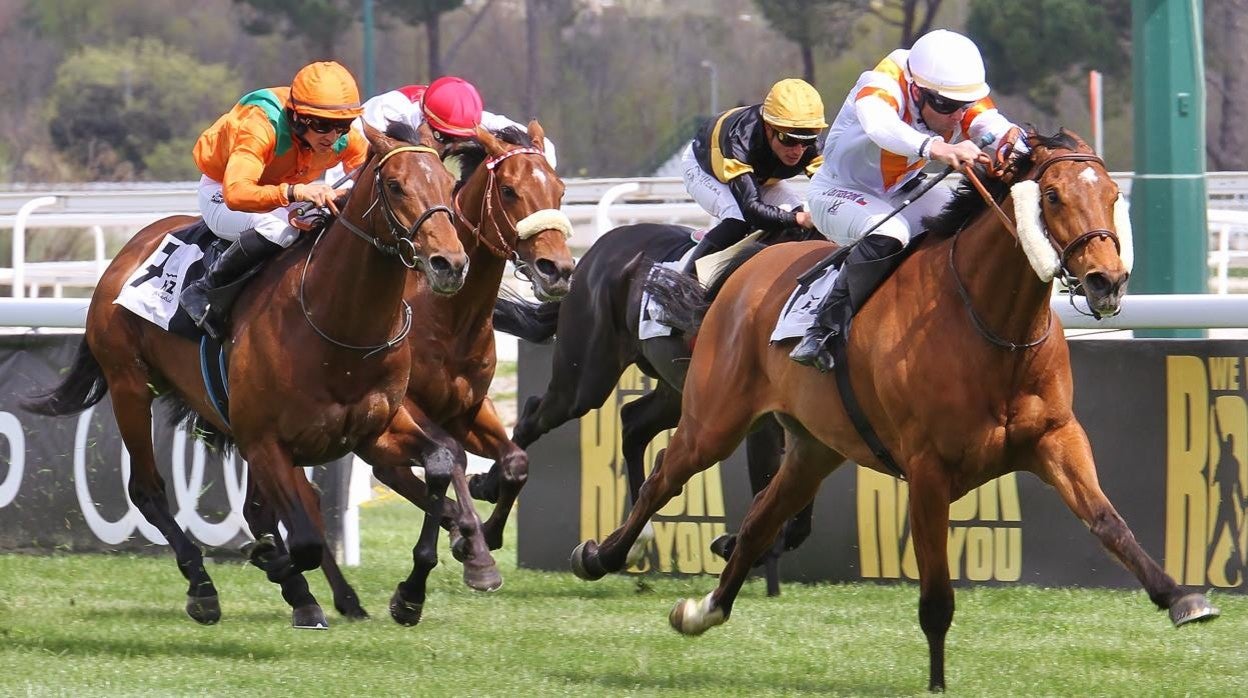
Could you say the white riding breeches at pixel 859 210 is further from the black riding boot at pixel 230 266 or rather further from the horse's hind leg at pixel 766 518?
the black riding boot at pixel 230 266

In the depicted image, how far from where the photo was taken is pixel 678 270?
23.7 ft

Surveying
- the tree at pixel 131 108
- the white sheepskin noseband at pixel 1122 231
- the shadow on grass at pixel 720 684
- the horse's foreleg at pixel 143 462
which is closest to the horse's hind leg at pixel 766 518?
the shadow on grass at pixel 720 684

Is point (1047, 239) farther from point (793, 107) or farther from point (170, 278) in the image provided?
point (170, 278)

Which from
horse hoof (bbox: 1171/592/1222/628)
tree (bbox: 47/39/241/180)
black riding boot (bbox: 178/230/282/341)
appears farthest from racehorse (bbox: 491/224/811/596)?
tree (bbox: 47/39/241/180)

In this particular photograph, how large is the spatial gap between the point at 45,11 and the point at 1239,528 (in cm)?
3514

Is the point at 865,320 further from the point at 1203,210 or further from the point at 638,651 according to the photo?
the point at 1203,210

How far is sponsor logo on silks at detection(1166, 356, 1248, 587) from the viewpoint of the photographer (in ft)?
22.0

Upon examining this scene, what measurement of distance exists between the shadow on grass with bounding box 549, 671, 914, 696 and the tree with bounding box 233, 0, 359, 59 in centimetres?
3149

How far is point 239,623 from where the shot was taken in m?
6.72

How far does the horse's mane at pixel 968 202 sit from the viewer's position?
510cm

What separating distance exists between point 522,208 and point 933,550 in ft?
6.66

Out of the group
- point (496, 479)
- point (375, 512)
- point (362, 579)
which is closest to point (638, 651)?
point (496, 479)

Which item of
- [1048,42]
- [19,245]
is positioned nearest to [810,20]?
[1048,42]

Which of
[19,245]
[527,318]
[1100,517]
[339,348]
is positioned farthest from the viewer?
[19,245]
